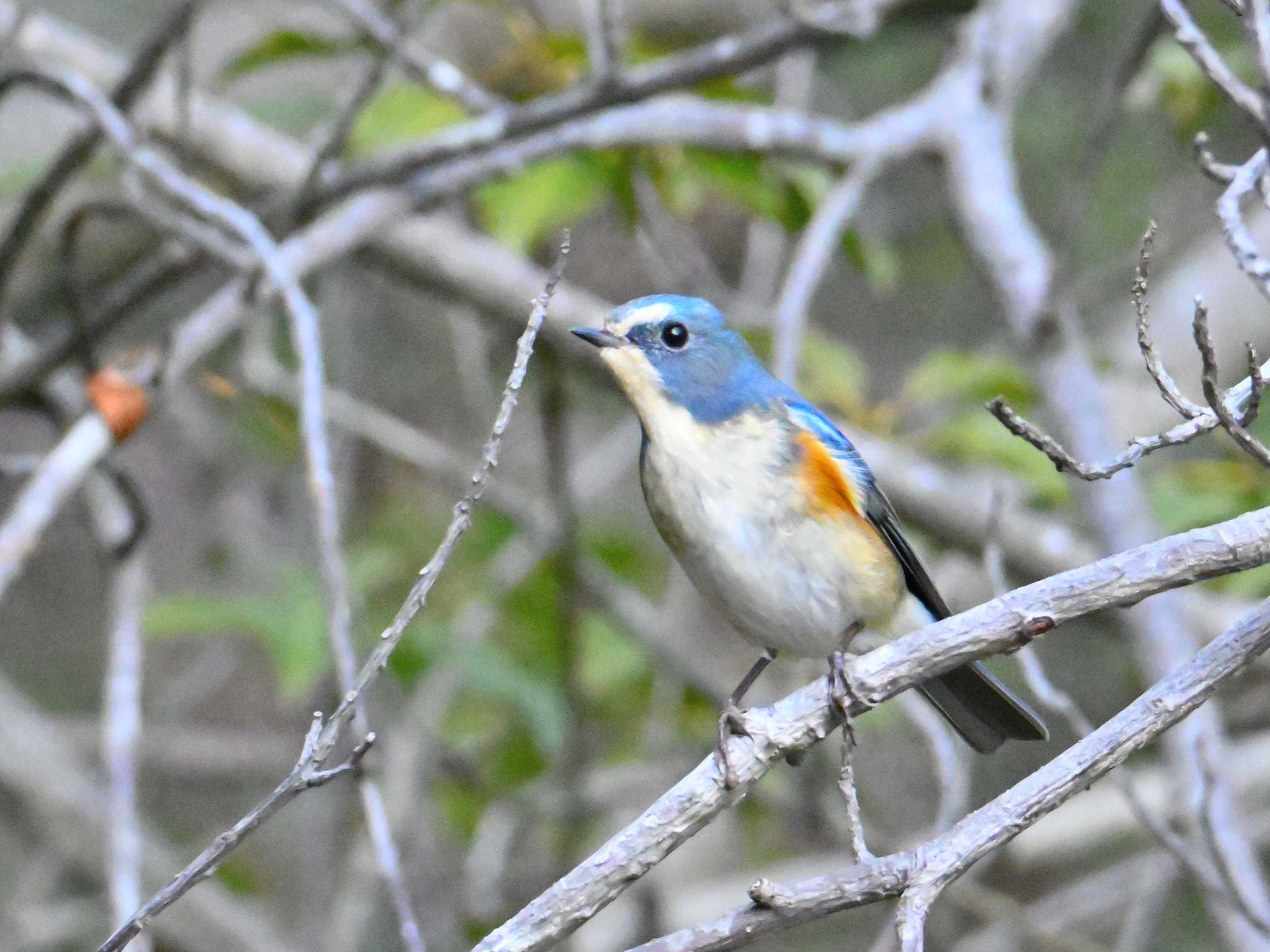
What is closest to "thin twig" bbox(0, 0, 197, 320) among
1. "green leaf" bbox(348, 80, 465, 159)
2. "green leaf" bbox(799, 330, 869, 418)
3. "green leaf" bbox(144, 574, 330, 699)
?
"green leaf" bbox(348, 80, 465, 159)

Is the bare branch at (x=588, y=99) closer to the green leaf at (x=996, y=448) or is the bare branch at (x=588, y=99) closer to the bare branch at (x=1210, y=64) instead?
the green leaf at (x=996, y=448)

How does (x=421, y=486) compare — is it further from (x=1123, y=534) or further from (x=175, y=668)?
(x=1123, y=534)

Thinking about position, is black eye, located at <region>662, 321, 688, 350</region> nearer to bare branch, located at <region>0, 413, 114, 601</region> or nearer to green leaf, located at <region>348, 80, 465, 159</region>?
bare branch, located at <region>0, 413, 114, 601</region>

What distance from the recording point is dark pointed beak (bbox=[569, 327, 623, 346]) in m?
3.08

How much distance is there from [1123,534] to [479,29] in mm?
3217

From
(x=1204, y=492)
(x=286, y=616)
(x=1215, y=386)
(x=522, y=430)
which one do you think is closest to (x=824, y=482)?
(x=1215, y=386)

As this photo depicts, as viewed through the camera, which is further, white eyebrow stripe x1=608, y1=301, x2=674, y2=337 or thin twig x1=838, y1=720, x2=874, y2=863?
white eyebrow stripe x1=608, y1=301, x2=674, y2=337

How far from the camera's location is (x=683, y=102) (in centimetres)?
459

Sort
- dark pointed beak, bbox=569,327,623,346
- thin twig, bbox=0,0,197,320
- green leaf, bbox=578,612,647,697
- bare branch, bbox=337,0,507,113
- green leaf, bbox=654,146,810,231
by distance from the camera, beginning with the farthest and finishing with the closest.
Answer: green leaf, bbox=578,612,647,697 → green leaf, bbox=654,146,810,231 → bare branch, bbox=337,0,507,113 → thin twig, bbox=0,0,197,320 → dark pointed beak, bbox=569,327,623,346

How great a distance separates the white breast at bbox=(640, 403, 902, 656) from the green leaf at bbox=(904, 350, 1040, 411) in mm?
1291

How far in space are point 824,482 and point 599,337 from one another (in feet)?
1.88

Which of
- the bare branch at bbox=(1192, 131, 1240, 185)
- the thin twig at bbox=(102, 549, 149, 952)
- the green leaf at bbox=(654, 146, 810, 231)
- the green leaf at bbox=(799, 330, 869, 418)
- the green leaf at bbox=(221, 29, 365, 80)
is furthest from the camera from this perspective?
the green leaf at bbox=(799, 330, 869, 418)

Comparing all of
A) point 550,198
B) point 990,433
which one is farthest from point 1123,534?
point 550,198

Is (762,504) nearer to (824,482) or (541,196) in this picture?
(824,482)
